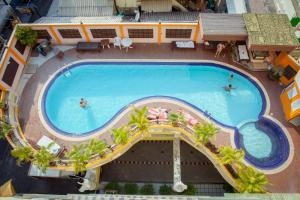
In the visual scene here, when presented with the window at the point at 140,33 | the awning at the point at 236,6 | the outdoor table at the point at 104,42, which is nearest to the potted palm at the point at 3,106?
the outdoor table at the point at 104,42

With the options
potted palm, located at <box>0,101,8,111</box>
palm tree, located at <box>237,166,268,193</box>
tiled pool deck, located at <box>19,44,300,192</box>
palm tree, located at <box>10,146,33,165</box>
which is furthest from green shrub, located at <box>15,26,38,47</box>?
palm tree, located at <box>237,166,268,193</box>

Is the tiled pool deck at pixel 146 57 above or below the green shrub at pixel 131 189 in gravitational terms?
above

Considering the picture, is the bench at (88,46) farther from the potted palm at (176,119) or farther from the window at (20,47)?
the potted palm at (176,119)

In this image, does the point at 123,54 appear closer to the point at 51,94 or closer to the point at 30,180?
the point at 51,94

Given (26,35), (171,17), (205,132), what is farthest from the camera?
(171,17)

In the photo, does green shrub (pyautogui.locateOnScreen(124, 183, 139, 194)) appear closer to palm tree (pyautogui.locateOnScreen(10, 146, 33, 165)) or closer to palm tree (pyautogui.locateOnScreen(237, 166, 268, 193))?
palm tree (pyautogui.locateOnScreen(10, 146, 33, 165))

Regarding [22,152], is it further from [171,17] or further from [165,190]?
[171,17]

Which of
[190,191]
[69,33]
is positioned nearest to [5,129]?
[69,33]

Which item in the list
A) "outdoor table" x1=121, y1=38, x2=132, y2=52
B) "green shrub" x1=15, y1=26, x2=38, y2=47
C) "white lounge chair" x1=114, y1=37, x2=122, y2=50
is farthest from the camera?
"white lounge chair" x1=114, y1=37, x2=122, y2=50
